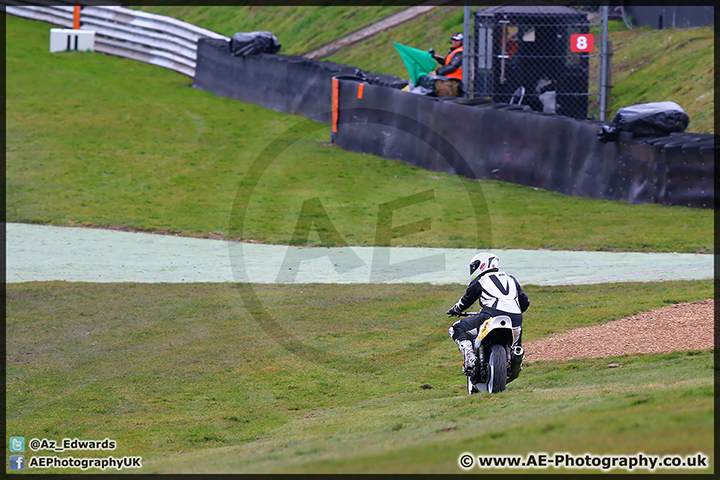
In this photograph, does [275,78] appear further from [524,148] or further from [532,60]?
[524,148]

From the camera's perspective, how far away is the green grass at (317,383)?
5219 millimetres

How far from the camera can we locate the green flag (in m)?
21.0

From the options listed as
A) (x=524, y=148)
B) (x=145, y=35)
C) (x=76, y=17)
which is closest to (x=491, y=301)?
(x=524, y=148)

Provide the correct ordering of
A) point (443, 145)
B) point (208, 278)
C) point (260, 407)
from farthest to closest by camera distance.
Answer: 1. point (443, 145)
2. point (208, 278)
3. point (260, 407)

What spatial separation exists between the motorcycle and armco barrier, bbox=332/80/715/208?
847 centimetres

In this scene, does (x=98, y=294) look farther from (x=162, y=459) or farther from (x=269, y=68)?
(x=269, y=68)

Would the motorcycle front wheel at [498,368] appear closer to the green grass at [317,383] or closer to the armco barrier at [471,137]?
the green grass at [317,383]

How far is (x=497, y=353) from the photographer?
7.62 metres

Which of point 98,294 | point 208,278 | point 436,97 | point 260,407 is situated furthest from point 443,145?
point 260,407

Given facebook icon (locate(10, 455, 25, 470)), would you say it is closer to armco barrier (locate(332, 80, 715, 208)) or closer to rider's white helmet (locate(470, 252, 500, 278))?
rider's white helmet (locate(470, 252, 500, 278))

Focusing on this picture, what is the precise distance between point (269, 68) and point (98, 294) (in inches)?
563

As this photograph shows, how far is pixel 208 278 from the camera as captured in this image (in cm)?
1282

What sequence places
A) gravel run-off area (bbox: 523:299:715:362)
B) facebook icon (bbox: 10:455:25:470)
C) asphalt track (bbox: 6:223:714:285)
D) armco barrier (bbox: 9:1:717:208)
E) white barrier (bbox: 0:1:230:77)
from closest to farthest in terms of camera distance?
facebook icon (bbox: 10:455:25:470), gravel run-off area (bbox: 523:299:715:362), asphalt track (bbox: 6:223:714:285), armco barrier (bbox: 9:1:717:208), white barrier (bbox: 0:1:230:77)

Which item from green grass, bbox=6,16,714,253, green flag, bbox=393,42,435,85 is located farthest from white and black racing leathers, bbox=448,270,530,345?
green flag, bbox=393,42,435,85
